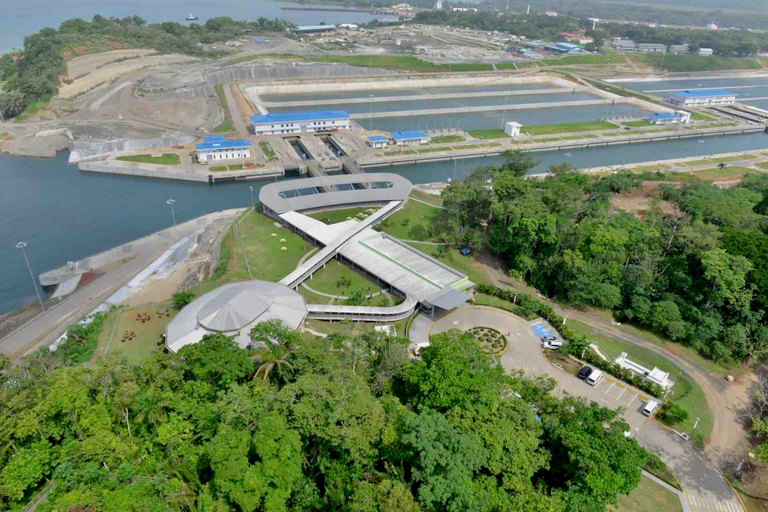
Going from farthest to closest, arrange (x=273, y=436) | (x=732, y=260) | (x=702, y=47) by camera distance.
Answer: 1. (x=702, y=47)
2. (x=732, y=260)
3. (x=273, y=436)

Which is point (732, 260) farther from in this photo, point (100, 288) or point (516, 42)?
point (516, 42)

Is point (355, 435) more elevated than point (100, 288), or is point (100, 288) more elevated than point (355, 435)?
point (355, 435)

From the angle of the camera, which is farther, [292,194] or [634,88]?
[634,88]

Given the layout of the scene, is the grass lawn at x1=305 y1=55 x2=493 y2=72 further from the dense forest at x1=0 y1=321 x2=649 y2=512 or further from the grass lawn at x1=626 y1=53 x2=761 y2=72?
the dense forest at x1=0 y1=321 x2=649 y2=512

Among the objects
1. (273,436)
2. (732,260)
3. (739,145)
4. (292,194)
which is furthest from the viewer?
(739,145)

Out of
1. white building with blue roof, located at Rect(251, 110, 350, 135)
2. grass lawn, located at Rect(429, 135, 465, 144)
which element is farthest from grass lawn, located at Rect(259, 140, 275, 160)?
grass lawn, located at Rect(429, 135, 465, 144)

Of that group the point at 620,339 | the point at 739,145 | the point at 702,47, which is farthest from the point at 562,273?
the point at 702,47

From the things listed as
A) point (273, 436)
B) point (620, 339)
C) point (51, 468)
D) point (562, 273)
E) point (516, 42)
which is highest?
point (516, 42)

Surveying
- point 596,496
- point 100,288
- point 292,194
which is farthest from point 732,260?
point 100,288

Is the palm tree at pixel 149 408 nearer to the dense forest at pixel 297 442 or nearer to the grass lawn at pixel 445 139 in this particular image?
the dense forest at pixel 297 442
